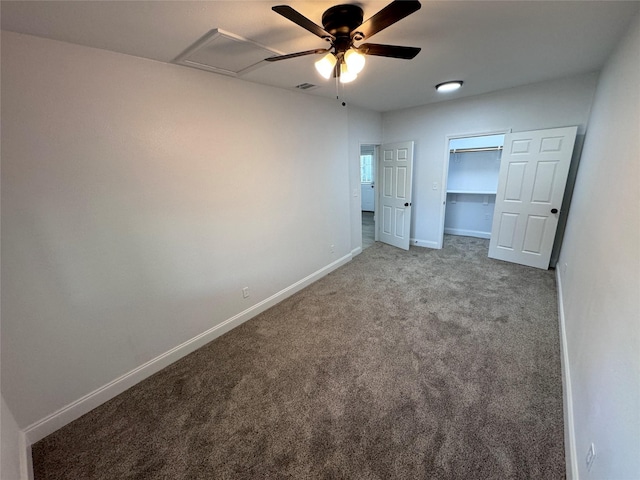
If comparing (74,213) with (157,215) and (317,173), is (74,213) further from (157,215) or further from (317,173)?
(317,173)

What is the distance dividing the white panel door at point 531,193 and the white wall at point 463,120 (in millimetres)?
204

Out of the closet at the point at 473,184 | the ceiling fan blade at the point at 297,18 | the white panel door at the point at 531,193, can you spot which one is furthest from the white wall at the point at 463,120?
the ceiling fan blade at the point at 297,18

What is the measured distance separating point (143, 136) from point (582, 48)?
378cm

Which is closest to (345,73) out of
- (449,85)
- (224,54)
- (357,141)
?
(224,54)

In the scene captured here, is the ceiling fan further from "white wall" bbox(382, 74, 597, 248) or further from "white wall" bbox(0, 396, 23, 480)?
"white wall" bbox(382, 74, 597, 248)

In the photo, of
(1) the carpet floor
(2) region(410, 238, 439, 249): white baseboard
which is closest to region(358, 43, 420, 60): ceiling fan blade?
(1) the carpet floor

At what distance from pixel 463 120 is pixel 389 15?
359 cm

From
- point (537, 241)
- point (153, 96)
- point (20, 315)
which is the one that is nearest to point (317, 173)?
point (153, 96)

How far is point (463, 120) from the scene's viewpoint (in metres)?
4.06

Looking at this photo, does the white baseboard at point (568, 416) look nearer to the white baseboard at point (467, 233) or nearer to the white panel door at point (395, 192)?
the white panel door at point (395, 192)

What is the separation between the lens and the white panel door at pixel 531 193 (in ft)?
11.1

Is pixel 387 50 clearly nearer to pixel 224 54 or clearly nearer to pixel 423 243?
pixel 224 54

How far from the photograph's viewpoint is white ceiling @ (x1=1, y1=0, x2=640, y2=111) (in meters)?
1.35

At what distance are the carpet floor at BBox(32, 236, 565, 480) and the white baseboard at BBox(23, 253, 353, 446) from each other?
0.06 m
